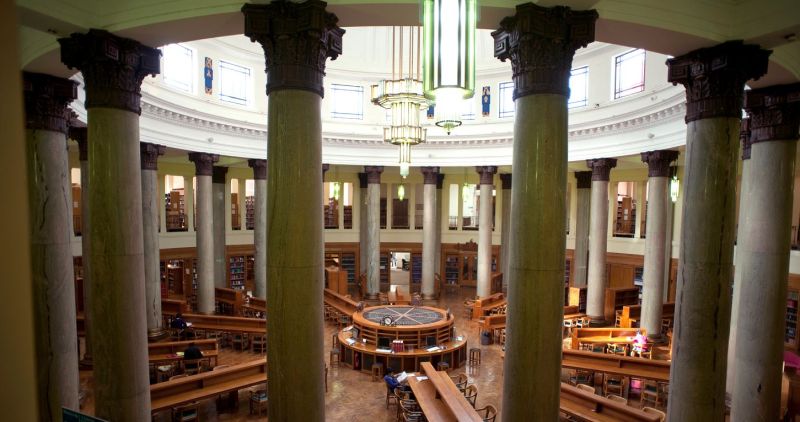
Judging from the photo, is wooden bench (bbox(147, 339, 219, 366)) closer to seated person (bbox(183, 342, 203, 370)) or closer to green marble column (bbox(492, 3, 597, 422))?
seated person (bbox(183, 342, 203, 370))

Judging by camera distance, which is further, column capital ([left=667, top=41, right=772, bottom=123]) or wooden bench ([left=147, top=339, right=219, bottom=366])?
wooden bench ([left=147, top=339, right=219, bottom=366])

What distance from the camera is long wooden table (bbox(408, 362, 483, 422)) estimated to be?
738cm

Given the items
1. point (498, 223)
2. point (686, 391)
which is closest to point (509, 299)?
point (686, 391)

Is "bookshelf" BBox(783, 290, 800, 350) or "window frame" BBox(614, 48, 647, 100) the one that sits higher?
"window frame" BBox(614, 48, 647, 100)

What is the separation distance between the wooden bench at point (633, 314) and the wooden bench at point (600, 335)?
1.60m

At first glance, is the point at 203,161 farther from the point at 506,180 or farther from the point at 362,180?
the point at 506,180

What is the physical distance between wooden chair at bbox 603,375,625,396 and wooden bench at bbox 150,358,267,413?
7.26 metres

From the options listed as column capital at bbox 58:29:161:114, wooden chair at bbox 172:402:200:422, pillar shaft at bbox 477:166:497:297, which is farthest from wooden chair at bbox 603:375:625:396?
column capital at bbox 58:29:161:114

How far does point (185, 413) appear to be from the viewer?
8.23 m

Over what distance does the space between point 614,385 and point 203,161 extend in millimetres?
12489

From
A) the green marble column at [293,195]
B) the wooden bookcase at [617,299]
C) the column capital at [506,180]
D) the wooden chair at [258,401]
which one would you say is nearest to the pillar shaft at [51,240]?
the wooden chair at [258,401]

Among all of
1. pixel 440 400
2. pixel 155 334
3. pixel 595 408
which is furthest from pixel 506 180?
pixel 155 334

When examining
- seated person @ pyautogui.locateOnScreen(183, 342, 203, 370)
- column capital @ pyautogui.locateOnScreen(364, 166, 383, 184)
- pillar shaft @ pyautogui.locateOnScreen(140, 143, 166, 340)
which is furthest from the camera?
column capital @ pyautogui.locateOnScreen(364, 166, 383, 184)

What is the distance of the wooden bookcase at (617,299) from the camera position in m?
15.3
